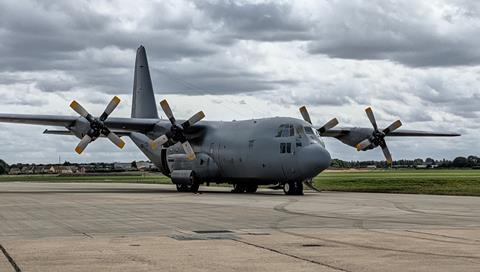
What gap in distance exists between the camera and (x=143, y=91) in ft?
172

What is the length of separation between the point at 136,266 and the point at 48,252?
2.39m

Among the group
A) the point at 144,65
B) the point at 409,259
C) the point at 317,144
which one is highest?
the point at 144,65

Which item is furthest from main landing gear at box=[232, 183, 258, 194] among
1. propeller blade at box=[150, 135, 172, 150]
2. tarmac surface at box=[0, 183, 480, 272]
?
tarmac surface at box=[0, 183, 480, 272]

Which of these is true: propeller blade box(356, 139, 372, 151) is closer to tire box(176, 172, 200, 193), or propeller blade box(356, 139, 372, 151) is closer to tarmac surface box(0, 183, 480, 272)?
tire box(176, 172, 200, 193)

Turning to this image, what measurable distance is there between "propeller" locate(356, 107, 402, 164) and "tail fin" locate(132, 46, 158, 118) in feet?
53.8

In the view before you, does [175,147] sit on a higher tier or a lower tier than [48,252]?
higher

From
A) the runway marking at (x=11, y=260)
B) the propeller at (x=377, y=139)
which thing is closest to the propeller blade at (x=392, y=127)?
the propeller at (x=377, y=139)

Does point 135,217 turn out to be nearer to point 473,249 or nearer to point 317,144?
point 473,249

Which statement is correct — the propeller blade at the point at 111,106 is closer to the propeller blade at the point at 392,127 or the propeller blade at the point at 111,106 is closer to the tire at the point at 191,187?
the tire at the point at 191,187

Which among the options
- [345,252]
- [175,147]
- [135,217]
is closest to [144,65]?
[175,147]

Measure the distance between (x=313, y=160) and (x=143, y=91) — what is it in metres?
20.5

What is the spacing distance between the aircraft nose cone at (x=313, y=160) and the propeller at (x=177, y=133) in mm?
8198

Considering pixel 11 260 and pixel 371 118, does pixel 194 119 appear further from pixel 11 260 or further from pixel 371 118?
pixel 11 260

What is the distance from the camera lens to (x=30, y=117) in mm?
40469
